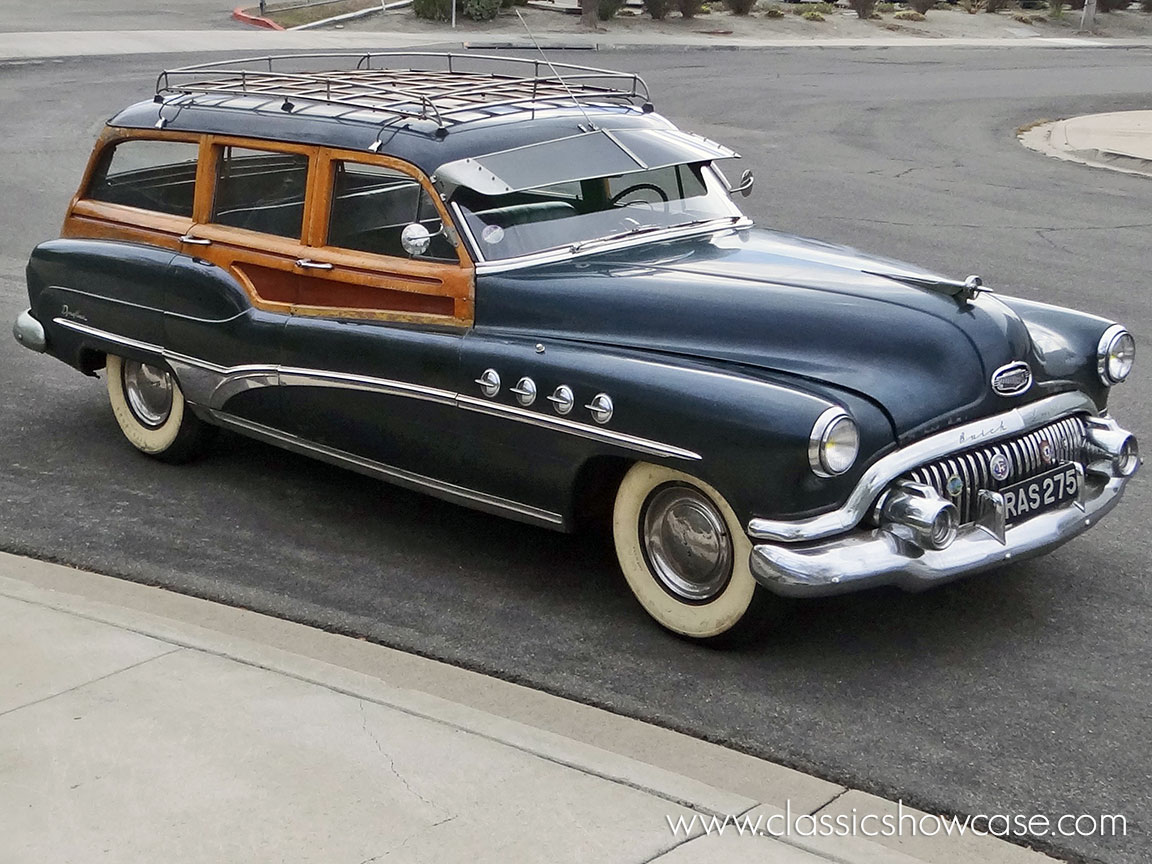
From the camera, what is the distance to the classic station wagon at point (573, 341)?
181 inches

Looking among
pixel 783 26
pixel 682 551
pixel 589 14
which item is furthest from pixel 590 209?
pixel 783 26

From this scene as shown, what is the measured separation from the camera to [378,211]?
5.87 meters

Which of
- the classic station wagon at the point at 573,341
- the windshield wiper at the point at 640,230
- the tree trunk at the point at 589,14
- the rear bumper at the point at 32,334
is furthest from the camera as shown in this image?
the tree trunk at the point at 589,14

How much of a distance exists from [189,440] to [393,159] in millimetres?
1876

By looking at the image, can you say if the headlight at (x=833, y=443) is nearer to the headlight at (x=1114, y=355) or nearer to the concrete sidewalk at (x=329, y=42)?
the headlight at (x=1114, y=355)

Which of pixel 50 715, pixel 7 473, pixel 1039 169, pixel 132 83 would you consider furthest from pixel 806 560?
pixel 132 83

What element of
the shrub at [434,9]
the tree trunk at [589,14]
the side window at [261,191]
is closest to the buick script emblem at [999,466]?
the side window at [261,191]

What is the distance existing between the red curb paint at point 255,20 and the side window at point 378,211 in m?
26.5

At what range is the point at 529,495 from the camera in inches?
206

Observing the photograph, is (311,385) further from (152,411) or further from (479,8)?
(479,8)

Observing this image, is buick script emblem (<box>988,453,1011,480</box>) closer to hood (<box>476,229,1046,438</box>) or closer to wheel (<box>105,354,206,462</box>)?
hood (<box>476,229,1046,438</box>)

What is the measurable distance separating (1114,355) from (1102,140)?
44.7 ft

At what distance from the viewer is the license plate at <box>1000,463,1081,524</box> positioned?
4.88 metres

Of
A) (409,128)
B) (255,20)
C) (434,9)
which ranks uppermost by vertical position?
(409,128)
